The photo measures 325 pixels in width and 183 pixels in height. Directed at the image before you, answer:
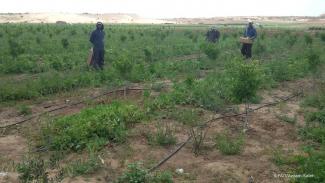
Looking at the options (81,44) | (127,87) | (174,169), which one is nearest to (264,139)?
(174,169)

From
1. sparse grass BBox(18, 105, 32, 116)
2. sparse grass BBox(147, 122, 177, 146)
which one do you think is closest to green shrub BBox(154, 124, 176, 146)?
sparse grass BBox(147, 122, 177, 146)

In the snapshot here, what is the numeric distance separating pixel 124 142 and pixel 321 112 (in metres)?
4.59

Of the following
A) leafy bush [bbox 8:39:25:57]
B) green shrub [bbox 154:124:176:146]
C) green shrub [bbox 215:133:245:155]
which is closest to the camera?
green shrub [bbox 215:133:245:155]

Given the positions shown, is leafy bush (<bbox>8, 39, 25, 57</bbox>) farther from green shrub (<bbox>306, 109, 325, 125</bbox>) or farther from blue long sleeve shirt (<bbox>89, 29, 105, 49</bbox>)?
green shrub (<bbox>306, 109, 325, 125</bbox>)

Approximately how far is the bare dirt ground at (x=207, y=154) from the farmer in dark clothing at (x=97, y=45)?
5203 mm

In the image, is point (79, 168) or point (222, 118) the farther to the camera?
point (222, 118)

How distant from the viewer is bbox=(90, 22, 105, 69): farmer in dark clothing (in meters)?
14.9

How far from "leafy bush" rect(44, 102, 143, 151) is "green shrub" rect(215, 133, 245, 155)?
5.89 ft

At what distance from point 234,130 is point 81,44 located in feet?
52.7

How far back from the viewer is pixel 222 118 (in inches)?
385

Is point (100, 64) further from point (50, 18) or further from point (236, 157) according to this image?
point (50, 18)

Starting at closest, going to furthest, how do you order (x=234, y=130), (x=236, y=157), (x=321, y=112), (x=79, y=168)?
(x=79, y=168)
(x=236, y=157)
(x=234, y=130)
(x=321, y=112)

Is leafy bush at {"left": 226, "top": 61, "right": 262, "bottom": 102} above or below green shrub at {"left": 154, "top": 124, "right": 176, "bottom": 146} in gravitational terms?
above

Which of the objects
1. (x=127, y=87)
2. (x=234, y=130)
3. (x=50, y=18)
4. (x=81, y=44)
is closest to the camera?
(x=234, y=130)
